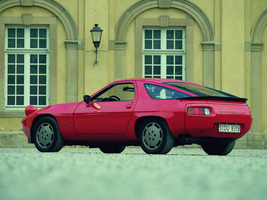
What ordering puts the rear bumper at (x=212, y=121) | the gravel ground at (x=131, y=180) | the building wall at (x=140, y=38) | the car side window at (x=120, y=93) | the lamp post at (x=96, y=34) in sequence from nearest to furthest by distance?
the gravel ground at (x=131, y=180) → the rear bumper at (x=212, y=121) → the car side window at (x=120, y=93) → the lamp post at (x=96, y=34) → the building wall at (x=140, y=38)

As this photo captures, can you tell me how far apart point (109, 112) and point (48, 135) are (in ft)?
4.02

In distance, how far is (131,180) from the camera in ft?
18.6

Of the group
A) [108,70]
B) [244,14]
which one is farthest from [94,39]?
[244,14]

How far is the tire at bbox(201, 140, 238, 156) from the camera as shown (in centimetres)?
1062

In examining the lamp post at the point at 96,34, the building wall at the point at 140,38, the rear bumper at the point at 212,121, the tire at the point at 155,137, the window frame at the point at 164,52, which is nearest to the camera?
the rear bumper at the point at 212,121

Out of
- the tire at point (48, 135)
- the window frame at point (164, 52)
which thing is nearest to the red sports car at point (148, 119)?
the tire at point (48, 135)

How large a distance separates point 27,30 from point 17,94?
1842 millimetres

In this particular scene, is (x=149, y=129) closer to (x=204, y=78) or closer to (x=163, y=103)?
(x=163, y=103)

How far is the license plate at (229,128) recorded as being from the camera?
9.52m

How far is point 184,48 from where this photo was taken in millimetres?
19219

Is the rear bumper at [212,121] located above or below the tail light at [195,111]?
below

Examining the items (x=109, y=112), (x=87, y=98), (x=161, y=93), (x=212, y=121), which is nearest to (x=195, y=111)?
(x=212, y=121)

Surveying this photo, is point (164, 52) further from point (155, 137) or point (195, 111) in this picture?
point (195, 111)

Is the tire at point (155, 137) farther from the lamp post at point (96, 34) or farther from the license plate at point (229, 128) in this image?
the lamp post at point (96, 34)
